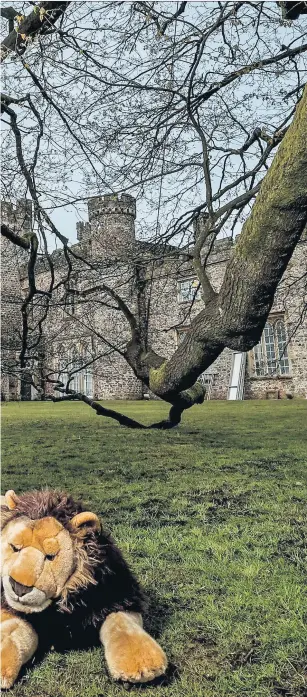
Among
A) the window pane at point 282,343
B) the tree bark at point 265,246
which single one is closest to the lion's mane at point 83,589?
the tree bark at point 265,246

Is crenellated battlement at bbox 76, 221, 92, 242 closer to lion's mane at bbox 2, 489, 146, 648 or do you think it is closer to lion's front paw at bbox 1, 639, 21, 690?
lion's mane at bbox 2, 489, 146, 648

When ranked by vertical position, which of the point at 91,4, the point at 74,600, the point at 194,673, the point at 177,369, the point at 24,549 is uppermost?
the point at 91,4

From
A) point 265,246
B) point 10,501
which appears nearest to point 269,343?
point 265,246

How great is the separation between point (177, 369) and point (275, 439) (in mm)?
4338

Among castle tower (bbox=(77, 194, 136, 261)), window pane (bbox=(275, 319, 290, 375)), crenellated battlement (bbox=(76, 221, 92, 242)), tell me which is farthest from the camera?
window pane (bbox=(275, 319, 290, 375))

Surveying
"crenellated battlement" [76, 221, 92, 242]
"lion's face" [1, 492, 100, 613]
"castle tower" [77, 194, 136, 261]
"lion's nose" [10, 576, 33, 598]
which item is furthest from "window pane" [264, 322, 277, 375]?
"lion's nose" [10, 576, 33, 598]

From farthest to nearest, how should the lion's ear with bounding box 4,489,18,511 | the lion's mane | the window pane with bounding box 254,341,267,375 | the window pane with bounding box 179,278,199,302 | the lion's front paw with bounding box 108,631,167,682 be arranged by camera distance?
the window pane with bounding box 254,341,267,375 < the window pane with bounding box 179,278,199,302 < the lion's ear with bounding box 4,489,18,511 < the lion's mane < the lion's front paw with bounding box 108,631,167,682

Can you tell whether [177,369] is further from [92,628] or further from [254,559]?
[92,628]

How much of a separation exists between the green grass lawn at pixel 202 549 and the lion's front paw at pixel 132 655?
4 cm

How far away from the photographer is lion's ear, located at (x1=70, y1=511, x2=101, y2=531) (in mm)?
1726

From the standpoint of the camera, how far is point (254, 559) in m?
2.59

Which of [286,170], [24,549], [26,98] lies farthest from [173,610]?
[26,98]

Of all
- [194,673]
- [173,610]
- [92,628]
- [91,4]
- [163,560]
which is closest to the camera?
[194,673]

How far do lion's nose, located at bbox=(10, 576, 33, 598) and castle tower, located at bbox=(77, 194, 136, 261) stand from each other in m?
4.32
